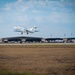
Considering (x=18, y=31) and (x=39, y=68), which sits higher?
(x=18, y=31)

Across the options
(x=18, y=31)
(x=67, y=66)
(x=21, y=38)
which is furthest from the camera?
(x=21, y=38)

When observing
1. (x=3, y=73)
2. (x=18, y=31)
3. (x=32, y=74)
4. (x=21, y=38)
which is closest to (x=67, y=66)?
(x=32, y=74)

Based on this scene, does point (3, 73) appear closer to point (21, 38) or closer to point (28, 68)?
point (28, 68)

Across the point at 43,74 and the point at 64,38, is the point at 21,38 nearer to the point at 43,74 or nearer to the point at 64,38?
the point at 64,38

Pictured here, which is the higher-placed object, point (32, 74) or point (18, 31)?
point (18, 31)

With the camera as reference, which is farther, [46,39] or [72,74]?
[46,39]

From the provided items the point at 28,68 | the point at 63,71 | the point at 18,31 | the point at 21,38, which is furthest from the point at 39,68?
the point at 21,38

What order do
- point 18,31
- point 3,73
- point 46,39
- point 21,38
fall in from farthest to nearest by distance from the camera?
point 46,39 < point 21,38 < point 18,31 < point 3,73

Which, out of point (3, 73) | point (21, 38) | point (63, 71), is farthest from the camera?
point (21, 38)

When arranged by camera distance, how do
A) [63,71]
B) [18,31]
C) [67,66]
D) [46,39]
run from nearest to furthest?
[63,71], [67,66], [18,31], [46,39]
